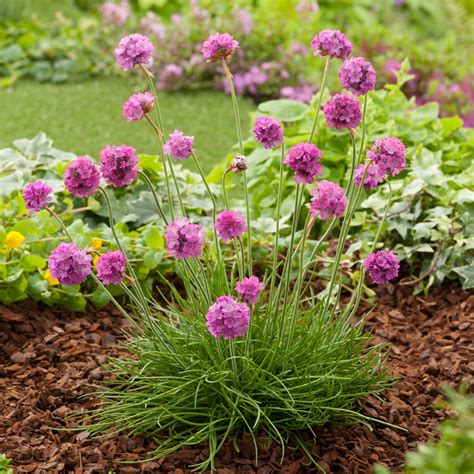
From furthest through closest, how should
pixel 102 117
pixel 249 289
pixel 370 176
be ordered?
1. pixel 102 117
2. pixel 370 176
3. pixel 249 289

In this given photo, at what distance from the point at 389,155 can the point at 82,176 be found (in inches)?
28.7

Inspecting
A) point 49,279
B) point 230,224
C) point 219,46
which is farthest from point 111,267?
point 49,279

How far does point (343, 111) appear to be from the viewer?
197cm

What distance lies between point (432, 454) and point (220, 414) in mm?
1037

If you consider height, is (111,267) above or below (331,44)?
below

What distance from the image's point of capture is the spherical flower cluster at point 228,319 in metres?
1.79

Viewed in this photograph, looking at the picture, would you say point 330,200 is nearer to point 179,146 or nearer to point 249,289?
point 249,289

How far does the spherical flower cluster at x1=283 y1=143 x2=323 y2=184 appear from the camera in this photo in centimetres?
188

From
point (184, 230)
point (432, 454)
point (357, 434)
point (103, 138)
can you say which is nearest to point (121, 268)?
point (184, 230)

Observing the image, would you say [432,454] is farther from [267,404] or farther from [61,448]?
[61,448]

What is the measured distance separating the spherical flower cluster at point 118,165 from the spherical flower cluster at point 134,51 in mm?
246

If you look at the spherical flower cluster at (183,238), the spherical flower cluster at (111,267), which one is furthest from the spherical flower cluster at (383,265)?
the spherical flower cluster at (111,267)

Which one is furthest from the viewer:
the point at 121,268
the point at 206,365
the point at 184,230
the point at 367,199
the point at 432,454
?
the point at 367,199

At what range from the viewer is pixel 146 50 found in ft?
6.75
